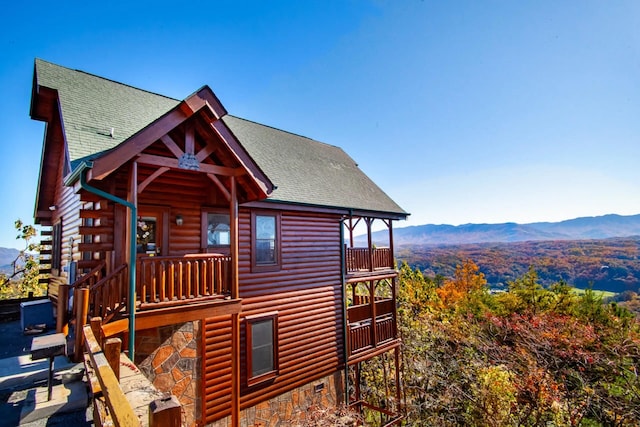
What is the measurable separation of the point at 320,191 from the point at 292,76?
7.83 metres

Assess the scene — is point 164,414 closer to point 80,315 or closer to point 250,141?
point 80,315

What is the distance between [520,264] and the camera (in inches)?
3447

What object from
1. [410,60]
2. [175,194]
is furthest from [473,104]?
[175,194]

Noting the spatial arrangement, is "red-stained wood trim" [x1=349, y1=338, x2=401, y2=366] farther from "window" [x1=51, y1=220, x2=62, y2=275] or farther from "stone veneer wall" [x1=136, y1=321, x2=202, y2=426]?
"window" [x1=51, y1=220, x2=62, y2=275]

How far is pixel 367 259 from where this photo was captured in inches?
509

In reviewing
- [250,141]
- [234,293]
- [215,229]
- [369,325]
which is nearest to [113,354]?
[234,293]

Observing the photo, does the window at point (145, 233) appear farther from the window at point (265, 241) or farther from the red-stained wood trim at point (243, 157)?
the red-stained wood trim at point (243, 157)

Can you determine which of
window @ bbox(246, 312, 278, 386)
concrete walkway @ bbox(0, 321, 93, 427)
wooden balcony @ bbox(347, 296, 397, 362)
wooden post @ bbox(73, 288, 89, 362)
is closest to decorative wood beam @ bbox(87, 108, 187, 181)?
wooden post @ bbox(73, 288, 89, 362)

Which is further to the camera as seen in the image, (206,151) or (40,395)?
(206,151)

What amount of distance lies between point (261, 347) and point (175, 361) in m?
2.54

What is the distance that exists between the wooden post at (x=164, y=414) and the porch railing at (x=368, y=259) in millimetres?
10642

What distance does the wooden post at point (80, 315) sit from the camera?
501 centimetres

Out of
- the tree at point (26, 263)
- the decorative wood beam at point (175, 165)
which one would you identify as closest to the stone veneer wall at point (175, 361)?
the decorative wood beam at point (175, 165)

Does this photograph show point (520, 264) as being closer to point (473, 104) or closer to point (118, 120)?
point (473, 104)
